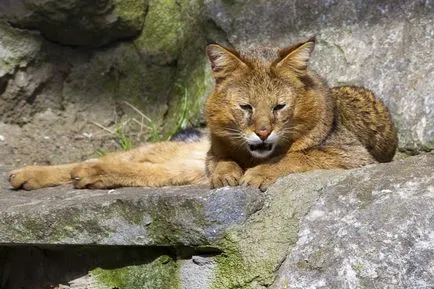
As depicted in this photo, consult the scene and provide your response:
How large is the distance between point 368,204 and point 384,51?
6.65ft

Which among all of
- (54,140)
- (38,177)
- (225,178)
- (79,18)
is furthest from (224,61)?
(54,140)

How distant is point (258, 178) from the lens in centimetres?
510

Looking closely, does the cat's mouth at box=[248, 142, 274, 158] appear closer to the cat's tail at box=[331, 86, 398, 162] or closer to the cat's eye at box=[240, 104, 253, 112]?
the cat's eye at box=[240, 104, 253, 112]

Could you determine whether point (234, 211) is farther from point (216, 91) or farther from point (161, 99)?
point (161, 99)

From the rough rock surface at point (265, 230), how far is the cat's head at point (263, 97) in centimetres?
38

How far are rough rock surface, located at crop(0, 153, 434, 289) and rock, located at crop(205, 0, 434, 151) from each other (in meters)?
1.33

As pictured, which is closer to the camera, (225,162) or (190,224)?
(190,224)

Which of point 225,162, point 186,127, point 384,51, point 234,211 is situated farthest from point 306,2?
point 234,211

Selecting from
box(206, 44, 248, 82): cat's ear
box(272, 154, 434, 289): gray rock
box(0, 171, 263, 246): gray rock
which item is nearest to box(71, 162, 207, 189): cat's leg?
box(0, 171, 263, 246): gray rock

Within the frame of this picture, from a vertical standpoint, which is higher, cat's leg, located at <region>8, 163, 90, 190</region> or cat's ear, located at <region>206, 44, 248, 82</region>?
cat's ear, located at <region>206, 44, 248, 82</region>

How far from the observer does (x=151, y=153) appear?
6.49 metres

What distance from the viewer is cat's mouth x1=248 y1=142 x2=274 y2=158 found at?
5371mm

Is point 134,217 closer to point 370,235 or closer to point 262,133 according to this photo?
point 262,133

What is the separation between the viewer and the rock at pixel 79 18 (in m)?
7.07
